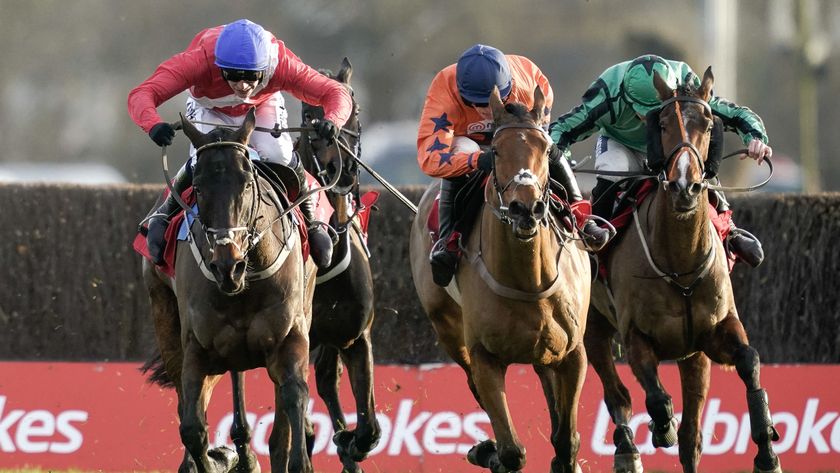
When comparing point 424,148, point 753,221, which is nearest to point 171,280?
point 424,148

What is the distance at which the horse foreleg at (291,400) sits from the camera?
7.14 meters

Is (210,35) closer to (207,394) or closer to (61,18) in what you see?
(207,394)

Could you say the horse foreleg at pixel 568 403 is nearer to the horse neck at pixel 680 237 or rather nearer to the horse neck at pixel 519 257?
the horse neck at pixel 519 257

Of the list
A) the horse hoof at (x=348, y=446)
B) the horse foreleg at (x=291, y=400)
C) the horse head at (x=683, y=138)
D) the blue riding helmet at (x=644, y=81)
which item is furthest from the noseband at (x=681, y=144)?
the horse hoof at (x=348, y=446)

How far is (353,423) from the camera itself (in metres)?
10.1

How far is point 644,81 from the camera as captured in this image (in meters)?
8.57

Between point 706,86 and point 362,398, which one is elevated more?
point 706,86

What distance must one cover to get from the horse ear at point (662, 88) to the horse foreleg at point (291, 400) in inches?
91.0

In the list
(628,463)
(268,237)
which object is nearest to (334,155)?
(268,237)

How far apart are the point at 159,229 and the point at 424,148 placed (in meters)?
1.42

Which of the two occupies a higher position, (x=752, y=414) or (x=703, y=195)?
(x=703, y=195)

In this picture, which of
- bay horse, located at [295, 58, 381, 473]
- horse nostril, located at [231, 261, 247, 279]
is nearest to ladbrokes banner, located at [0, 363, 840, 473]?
bay horse, located at [295, 58, 381, 473]

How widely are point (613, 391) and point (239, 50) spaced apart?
117 inches

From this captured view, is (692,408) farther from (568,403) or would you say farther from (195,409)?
(195,409)
